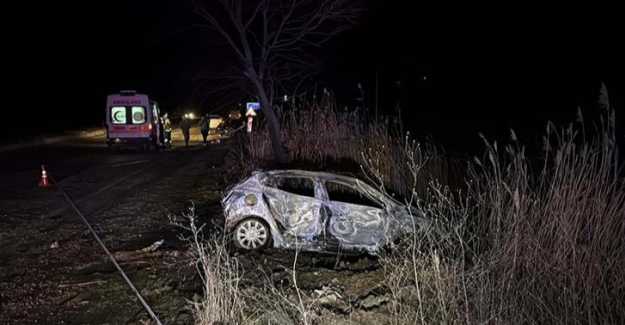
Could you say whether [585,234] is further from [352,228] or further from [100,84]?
[100,84]

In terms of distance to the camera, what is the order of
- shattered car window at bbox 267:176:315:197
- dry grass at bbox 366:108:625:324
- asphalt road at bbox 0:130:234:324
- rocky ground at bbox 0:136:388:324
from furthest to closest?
shattered car window at bbox 267:176:315:197 < asphalt road at bbox 0:130:234:324 < rocky ground at bbox 0:136:388:324 < dry grass at bbox 366:108:625:324

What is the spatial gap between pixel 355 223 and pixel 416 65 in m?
26.4

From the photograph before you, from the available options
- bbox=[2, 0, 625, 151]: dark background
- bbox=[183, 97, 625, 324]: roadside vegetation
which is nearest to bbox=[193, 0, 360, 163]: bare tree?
bbox=[2, 0, 625, 151]: dark background

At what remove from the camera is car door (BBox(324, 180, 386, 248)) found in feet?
24.5

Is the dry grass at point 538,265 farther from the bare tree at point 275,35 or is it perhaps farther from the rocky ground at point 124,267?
the bare tree at point 275,35

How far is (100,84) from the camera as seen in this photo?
53125 millimetres

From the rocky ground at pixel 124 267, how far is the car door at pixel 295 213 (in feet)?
1.04

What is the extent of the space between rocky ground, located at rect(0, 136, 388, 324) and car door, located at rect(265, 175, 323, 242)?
32cm

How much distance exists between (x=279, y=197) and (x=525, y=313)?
415cm

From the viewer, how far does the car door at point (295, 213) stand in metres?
7.61

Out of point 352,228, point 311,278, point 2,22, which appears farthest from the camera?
point 2,22

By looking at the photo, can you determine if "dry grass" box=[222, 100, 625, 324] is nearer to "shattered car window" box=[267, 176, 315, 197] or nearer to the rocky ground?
the rocky ground

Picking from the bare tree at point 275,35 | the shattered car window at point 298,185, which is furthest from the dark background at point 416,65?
the shattered car window at point 298,185

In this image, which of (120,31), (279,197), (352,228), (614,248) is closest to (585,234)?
(614,248)
